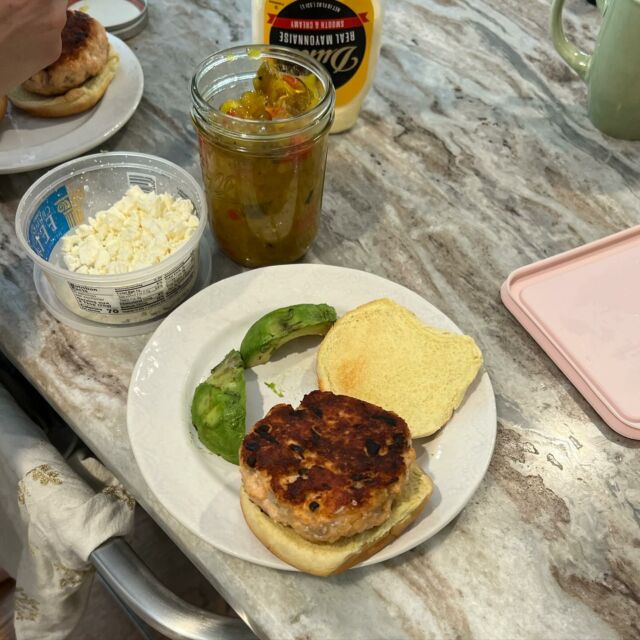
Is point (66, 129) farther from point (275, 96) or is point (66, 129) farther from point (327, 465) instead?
point (327, 465)

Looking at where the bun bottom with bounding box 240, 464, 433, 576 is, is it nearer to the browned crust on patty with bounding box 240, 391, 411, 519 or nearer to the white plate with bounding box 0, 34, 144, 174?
the browned crust on patty with bounding box 240, 391, 411, 519

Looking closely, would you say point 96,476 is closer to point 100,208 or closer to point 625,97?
point 100,208

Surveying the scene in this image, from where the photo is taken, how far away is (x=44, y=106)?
119 cm

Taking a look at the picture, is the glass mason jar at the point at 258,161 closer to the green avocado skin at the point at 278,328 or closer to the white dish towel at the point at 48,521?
the green avocado skin at the point at 278,328

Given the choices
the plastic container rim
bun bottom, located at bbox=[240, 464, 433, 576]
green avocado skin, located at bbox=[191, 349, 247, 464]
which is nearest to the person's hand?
the plastic container rim

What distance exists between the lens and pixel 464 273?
1084 millimetres

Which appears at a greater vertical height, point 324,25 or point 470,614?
point 324,25

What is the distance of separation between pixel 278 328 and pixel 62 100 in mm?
637

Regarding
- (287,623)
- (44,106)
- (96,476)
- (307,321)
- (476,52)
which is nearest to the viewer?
(287,623)

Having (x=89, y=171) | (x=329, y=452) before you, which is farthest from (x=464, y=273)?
(x=89, y=171)

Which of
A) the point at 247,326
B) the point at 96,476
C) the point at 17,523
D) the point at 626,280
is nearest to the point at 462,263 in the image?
the point at 626,280

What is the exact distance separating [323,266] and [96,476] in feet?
1.49

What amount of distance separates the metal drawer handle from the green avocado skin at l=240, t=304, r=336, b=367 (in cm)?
29

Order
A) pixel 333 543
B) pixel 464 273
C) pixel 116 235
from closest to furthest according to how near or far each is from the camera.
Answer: pixel 333 543 → pixel 116 235 → pixel 464 273
